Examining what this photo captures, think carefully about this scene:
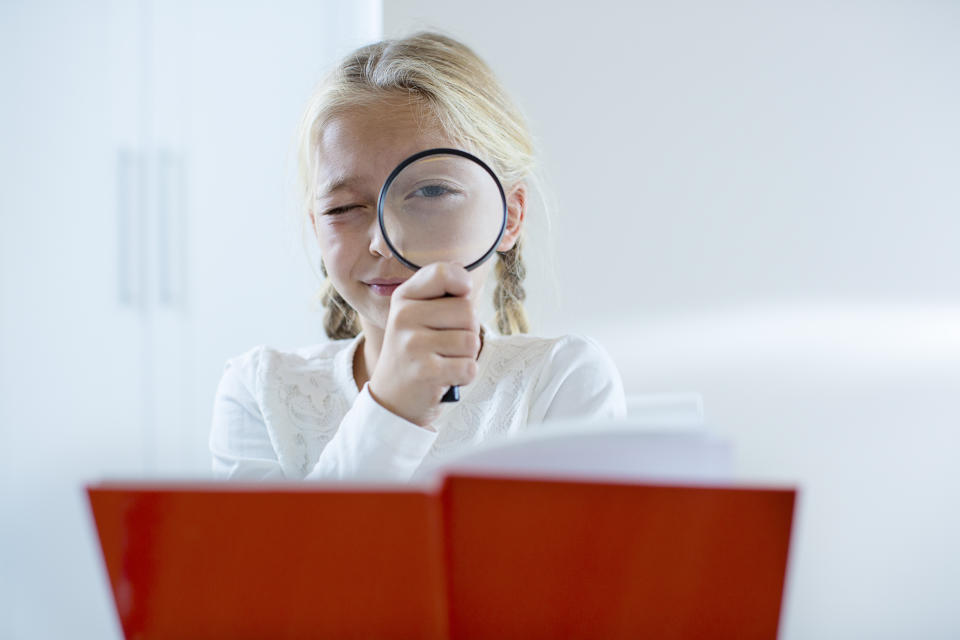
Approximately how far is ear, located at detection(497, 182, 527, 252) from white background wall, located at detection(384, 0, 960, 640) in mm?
711

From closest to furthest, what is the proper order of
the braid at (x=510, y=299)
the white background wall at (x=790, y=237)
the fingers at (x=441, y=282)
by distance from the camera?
1. the fingers at (x=441, y=282)
2. the braid at (x=510, y=299)
3. the white background wall at (x=790, y=237)

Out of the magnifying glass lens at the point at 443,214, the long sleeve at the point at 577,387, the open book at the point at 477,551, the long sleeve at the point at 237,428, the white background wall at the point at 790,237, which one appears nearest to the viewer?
the open book at the point at 477,551

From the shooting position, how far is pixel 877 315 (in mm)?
2166

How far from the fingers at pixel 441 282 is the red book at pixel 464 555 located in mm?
482

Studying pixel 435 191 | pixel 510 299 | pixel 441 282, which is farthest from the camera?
pixel 510 299

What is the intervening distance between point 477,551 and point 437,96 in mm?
971

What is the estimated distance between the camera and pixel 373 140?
4.38 feet

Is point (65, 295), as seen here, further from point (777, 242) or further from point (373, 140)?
point (777, 242)

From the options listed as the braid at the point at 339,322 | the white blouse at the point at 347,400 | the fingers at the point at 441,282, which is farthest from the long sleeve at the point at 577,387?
the braid at the point at 339,322

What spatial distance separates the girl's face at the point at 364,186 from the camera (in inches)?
52.0

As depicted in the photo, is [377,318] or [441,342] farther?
[377,318]

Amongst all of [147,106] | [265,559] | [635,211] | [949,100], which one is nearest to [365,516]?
[265,559]

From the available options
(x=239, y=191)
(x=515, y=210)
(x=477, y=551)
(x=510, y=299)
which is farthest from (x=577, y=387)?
(x=239, y=191)

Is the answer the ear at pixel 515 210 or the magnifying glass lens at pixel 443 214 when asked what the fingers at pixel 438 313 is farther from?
the ear at pixel 515 210
